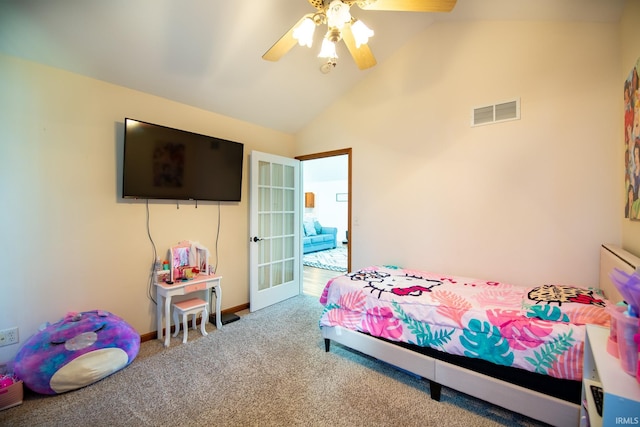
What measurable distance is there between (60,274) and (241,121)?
2.39m

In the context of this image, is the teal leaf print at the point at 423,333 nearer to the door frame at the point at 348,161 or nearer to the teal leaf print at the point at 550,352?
the teal leaf print at the point at 550,352

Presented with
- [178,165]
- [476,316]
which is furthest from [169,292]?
[476,316]

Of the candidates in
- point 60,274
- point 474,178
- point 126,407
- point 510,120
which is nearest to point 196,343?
point 126,407

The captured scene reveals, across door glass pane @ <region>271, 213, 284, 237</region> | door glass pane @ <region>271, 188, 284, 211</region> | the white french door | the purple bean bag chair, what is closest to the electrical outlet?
the purple bean bag chair

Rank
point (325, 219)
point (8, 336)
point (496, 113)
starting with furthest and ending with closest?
point (325, 219) < point (496, 113) < point (8, 336)

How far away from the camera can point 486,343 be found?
1.66 meters

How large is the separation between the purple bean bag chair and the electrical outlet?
0.16 metres

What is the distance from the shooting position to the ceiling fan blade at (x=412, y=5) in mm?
1501

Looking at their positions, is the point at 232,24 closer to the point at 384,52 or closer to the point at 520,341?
the point at 384,52

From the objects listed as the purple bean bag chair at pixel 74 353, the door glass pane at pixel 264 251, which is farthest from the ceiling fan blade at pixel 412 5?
the purple bean bag chair at pixel 74 353

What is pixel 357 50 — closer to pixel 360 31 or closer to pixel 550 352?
pixel 360 31

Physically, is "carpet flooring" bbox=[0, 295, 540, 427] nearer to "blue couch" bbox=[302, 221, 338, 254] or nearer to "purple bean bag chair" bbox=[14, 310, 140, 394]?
"purple bean bag chair" bbox=[14, 310, 140, 394]

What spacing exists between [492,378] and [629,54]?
7.71ft

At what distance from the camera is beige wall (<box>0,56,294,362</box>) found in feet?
6.60
